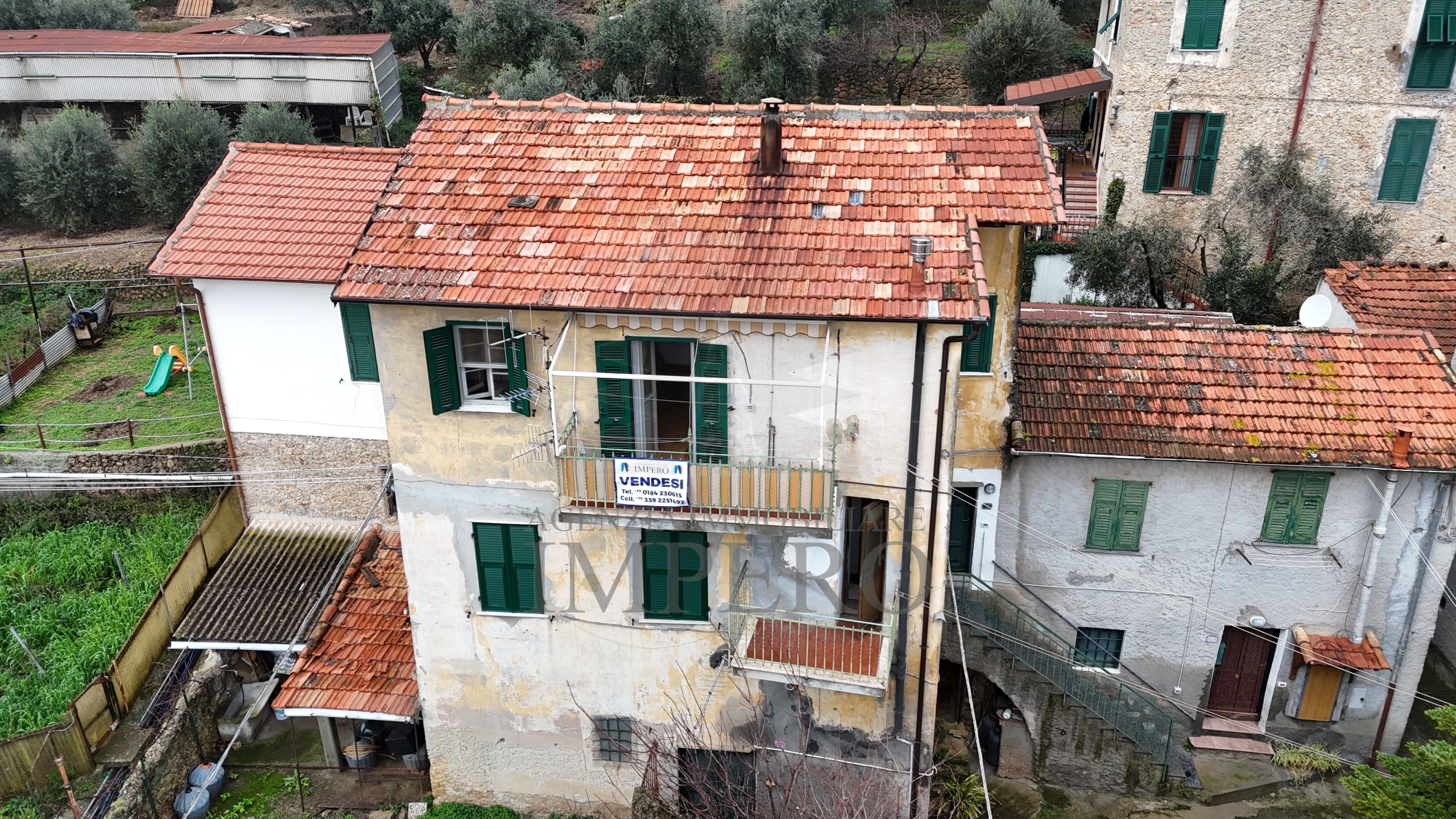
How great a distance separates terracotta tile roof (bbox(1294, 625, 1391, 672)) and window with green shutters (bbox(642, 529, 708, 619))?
973 centimetres

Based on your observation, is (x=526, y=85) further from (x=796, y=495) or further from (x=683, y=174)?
(x=796, y=495)

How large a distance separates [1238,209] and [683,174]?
1821 centimetres

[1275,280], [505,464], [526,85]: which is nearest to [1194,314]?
[1275,280]

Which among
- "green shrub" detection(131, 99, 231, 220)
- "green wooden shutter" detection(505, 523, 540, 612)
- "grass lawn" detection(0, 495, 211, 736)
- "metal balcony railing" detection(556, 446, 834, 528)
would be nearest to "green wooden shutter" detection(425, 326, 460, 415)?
"metal balcony railing" detection(556, 446, 834, 528)

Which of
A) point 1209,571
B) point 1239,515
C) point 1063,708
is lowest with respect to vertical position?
point 1063,708

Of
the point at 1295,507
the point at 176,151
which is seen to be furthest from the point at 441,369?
the point at 176,151

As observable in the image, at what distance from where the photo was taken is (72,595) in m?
19.0

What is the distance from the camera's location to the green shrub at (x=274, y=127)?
29.7m

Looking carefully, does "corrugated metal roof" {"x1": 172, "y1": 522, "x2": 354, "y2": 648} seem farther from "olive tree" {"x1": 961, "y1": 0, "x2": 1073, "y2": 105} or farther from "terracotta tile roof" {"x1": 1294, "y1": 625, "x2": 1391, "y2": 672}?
"olive tree" {"x1": 961, "y1": 0, "x2": 1073, "y2": 105}

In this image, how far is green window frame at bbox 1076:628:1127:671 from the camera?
1669 cm

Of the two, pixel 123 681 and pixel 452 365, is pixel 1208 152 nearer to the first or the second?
pixel 452 365

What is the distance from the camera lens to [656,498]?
40.7ft

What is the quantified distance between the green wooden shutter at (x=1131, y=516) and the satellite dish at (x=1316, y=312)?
501cm

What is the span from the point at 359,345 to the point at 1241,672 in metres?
15.9
